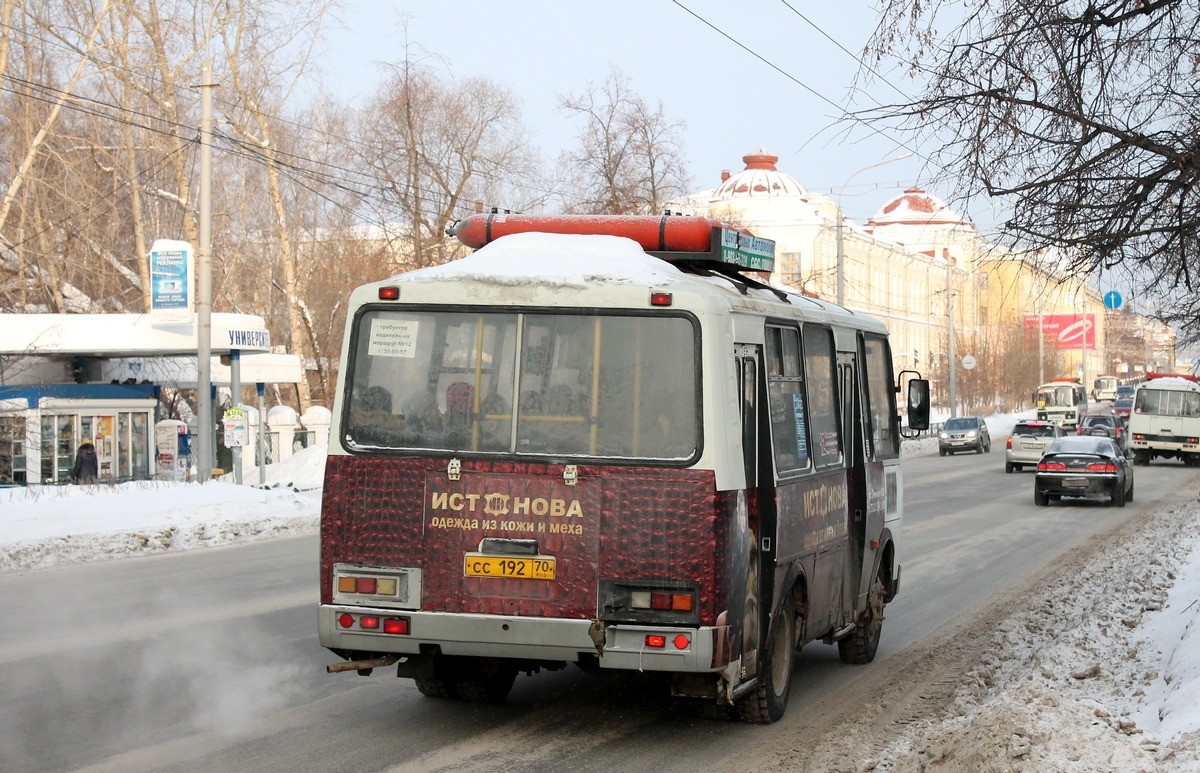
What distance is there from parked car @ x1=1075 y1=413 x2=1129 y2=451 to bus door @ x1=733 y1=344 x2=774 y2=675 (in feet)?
152

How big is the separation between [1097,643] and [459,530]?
6.06m

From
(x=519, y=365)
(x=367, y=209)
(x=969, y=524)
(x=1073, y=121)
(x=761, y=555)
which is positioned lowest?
(x=969, y=524)

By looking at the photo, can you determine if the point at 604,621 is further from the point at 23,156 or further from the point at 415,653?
the point at 23,156

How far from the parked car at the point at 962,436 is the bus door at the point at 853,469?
46.1 metres

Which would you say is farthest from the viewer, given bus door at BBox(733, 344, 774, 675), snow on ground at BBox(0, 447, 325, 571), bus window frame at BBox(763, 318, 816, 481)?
snow on ground at BBox(0, 447, 325, 571)

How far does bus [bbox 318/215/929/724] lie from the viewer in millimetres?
7176

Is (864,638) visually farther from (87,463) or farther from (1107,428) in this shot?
(1107,428)

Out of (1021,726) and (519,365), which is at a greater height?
(519,365)

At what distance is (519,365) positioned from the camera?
24.7ft

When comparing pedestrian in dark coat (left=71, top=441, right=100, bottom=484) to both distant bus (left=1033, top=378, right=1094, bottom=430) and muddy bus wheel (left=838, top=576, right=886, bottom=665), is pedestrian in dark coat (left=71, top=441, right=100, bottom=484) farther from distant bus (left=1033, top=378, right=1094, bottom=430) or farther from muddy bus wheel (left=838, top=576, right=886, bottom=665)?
distant bus (left=1033, top=378, right=1094, bottom=430)

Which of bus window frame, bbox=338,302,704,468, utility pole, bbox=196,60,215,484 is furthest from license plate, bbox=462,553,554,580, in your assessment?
utility pole, bbox=196,60,215,484

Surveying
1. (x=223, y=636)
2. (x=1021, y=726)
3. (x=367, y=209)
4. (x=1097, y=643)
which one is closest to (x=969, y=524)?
(x=1097, y=643)

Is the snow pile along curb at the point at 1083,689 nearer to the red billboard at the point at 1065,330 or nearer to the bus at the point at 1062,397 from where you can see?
the bus at the point at 1062,397

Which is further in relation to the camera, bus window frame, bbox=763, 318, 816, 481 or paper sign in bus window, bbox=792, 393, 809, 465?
paper sign in bus window, bbox=792, 393, 809, 465
